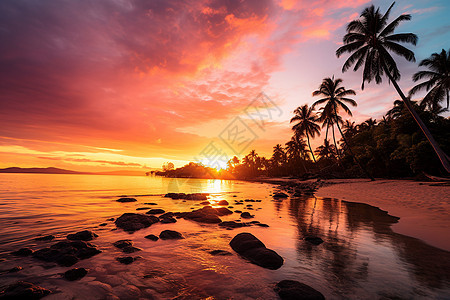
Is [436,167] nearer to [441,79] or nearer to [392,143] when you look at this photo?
[392,143]

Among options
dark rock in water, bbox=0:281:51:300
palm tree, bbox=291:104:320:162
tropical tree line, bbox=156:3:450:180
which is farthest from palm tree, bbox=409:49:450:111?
dark rock in water, bbox=0:281:51:300

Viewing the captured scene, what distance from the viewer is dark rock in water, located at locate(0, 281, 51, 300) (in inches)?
134

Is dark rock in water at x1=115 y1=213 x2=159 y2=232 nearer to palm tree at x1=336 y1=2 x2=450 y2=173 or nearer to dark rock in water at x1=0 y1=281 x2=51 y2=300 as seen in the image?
dark rock in water at x1=0 y1=281 x2=51 y2=300

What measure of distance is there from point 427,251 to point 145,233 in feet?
31.5

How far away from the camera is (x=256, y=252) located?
5.51 meters

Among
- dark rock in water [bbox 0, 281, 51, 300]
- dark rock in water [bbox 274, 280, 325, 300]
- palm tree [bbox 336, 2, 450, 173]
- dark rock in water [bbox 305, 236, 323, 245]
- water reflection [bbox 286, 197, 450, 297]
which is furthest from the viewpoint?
palm tree [bbox 336, 2, 450, 173]

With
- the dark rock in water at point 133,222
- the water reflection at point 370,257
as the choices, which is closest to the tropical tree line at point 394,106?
the water reflection at point 370,257

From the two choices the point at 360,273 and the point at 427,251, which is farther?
the point at 427,251

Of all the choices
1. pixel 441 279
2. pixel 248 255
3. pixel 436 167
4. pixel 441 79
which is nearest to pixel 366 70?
pixel 441 79

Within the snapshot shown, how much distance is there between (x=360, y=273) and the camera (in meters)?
4.61

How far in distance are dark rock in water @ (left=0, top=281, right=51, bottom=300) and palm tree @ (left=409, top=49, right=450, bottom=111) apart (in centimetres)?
3512

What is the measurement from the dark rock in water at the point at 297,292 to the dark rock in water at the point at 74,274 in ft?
14.4

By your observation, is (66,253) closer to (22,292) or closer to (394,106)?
(22,292)

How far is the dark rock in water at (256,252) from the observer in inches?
199
